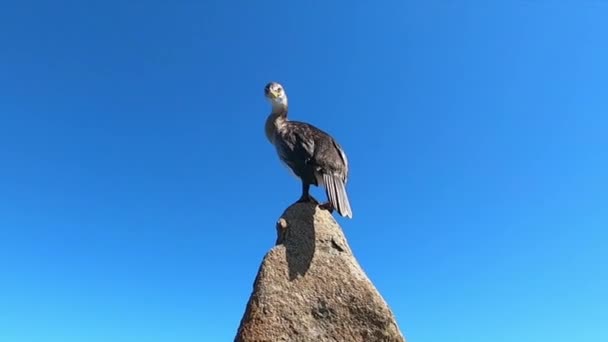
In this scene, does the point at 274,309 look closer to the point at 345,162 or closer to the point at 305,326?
the point at 305,326

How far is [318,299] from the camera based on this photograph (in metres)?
7.07

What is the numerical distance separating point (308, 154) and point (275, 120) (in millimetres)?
1347

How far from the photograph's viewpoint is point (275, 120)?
9688 mm

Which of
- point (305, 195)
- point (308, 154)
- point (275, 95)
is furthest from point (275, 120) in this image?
point (305, 195)

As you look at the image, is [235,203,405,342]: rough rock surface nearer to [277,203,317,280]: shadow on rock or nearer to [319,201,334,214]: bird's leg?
[277,203,317,280]: shadow on rock

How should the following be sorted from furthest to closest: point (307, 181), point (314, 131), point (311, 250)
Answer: point (314, 131) < point (307, 181) < point (311, 250)

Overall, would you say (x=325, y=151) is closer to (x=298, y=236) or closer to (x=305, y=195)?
(x=305, y=195)

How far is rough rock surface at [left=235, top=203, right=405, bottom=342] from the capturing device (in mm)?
6766

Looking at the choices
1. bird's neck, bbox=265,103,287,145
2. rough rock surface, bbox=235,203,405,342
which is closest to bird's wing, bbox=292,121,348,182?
bird's neck, bbox=265,103,287,145

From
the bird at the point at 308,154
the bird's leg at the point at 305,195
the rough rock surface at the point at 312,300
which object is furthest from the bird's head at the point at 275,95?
the rough rock surface at the point at 312,300

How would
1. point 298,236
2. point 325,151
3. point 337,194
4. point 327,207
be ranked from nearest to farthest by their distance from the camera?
1. point 298,236
2. point 337,194
3. point 327,207
4. point 325,151

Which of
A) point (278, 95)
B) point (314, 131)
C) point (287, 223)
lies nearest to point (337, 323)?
point (287, 223)

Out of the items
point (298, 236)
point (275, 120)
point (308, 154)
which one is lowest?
point (298, 236)

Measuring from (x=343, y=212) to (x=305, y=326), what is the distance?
185cm
